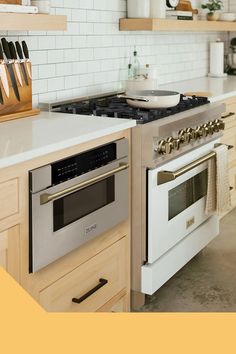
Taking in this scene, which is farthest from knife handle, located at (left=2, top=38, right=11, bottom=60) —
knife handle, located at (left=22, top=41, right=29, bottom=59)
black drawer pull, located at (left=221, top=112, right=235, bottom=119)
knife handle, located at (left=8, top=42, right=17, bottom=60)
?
black drawer pull, located at (left=221, top=112, right=235, bottom=119)

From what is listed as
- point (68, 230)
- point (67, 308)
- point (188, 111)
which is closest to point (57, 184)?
point (68, 230)

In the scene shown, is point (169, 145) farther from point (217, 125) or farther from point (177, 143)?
point (217, 125)

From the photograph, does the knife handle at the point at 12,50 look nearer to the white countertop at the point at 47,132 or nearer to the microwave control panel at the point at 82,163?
the white countertop at the point at 47,132

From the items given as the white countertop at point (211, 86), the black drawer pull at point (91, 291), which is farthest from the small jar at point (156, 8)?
the black drawer pull at point (91, 291)

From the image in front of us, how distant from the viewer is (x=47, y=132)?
2.51m

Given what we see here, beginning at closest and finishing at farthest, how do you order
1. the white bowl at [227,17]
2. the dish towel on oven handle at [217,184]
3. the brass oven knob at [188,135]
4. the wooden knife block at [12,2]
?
the wooden knife block at [12,2] < the brass oven knob at [188,135] < the dish towel on oven handle at [217,184] < the white bowl at [227,17]

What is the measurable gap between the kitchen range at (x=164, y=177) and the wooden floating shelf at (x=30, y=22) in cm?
48

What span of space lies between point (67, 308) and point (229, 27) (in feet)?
12.1

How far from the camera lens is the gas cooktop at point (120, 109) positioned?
3.00 metres

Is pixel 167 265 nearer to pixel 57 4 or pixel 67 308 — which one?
pixel 67 308

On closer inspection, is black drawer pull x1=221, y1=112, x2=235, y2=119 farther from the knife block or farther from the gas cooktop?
the knife block

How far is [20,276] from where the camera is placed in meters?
2.19

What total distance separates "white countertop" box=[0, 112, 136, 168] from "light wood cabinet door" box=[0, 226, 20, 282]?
26 centimetres

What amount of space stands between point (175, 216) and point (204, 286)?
52cm
